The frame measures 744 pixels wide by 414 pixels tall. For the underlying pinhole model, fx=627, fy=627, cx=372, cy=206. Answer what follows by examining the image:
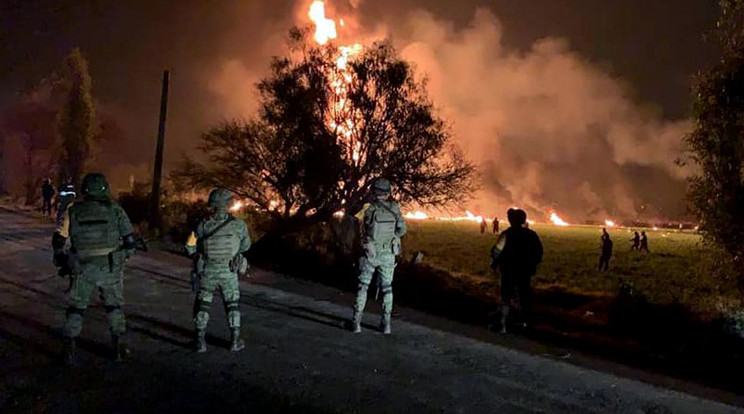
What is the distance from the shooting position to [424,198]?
21109 mm

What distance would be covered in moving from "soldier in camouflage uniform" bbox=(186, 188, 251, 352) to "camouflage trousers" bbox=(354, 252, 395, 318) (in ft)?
6.46

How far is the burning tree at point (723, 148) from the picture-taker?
1082 centimetres

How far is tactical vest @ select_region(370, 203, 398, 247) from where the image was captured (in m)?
8.75

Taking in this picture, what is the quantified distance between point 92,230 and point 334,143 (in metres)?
14.5

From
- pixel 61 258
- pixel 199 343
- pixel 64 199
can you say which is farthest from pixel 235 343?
pixel 64 199

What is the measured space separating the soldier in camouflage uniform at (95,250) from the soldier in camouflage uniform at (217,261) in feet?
2.58

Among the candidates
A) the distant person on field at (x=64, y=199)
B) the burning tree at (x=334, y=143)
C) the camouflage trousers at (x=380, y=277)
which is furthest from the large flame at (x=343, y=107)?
the camouflage trousers at (x=380, y=277)

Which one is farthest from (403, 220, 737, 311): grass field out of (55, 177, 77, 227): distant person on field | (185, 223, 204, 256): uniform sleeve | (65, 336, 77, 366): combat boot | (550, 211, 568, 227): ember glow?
(550, 211, 568, 227): ember glow

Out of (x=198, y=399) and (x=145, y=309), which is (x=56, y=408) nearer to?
(x=198, y=399)

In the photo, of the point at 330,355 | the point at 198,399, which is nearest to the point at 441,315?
the point at 330,355

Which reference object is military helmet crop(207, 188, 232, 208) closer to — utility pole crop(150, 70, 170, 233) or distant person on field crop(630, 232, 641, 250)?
utility pole crop(150, 70, 170, 233)

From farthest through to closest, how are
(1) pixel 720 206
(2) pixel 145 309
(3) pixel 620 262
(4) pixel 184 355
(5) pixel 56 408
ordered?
(3) pixel 620 262
(1) pixel 720 206
(2) pixel 145 309
(4) pixel 184 355
(5) pixel 56 408

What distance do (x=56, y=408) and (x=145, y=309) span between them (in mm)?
4542

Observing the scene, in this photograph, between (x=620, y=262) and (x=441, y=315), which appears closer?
(x=441, y=315)
